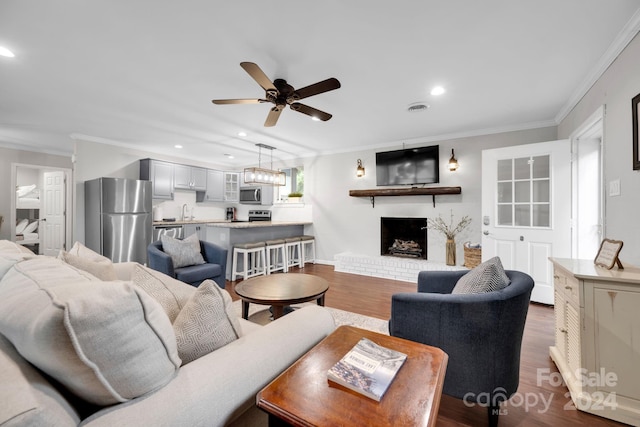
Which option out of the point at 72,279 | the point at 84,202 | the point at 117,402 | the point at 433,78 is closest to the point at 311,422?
the point at 117,402

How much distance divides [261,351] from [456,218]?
4246 mm

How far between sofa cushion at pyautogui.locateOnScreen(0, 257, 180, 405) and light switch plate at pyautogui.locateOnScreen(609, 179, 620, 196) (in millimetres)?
3092

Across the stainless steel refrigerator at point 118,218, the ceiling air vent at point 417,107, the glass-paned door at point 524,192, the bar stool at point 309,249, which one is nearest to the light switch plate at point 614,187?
the glass-paned door at point 524,192

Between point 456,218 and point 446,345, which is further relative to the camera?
point 456,218

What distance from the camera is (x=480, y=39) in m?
2.01

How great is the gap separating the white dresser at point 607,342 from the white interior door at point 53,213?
8006 millimetres

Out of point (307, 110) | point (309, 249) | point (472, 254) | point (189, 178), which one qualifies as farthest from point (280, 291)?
point (189, 178)

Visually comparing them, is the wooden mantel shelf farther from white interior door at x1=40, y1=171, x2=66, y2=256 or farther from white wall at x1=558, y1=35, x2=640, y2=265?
white interior door at x1=40, y1=171, x2=66, y2=256

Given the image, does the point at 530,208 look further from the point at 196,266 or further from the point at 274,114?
the point at 196,266

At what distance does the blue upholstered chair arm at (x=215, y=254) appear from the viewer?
346 cm

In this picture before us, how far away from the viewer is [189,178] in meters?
5.99

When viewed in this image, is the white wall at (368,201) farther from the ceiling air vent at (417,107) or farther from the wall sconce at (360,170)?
the ceiling air vent at (417,107)

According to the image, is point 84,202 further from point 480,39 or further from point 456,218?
point 456,218

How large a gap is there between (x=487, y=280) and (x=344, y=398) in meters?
1.09
